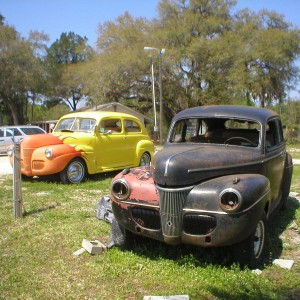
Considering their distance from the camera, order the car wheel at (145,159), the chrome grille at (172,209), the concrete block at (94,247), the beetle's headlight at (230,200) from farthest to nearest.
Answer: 1. the car wheel at (145,159)
2. the concrete block at (94,247)
3. the chrome grille at (172,209)
4. the beetle's headlight at (230,200)

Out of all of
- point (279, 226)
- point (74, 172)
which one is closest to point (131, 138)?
point (74, 172)

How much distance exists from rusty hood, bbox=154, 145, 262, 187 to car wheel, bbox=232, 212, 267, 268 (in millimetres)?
689

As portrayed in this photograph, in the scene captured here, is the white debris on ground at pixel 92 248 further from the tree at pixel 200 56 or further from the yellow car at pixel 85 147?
the tree at pixel 200 56

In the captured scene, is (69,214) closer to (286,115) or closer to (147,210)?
(147,210)

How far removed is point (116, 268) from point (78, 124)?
6.96m

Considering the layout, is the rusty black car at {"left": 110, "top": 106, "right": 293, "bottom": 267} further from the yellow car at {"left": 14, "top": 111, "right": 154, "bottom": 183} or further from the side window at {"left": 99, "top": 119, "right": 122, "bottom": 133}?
the side window at {"left": 99, "top": 119, "right": 122, "bottom": 133}

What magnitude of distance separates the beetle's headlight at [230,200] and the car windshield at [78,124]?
7.06m

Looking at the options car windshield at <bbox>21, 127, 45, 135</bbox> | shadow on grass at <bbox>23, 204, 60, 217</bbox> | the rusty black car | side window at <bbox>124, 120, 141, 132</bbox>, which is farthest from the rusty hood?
car windshield at <bbox>21, 127, 45, 135</bbox>

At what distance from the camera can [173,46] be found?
37812 mm

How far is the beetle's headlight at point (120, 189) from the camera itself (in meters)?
4.63

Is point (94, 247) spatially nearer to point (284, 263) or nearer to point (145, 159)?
point (284, 263)


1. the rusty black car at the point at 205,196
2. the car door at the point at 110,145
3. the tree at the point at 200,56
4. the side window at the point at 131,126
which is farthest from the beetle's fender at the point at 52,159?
the tree at the point at 200,56

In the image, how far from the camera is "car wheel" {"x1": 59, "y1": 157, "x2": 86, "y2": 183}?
987 cm

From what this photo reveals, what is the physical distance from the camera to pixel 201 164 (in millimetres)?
4543
